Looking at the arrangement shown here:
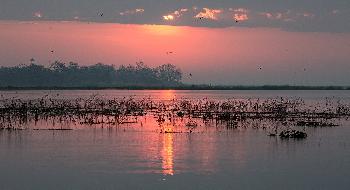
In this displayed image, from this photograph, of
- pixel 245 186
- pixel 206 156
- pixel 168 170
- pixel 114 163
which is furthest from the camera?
pixel 206 156

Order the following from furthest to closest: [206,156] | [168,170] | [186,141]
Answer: [186,141] < [206,156] < [168,170]

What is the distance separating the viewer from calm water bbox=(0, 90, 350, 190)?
60.6 feet

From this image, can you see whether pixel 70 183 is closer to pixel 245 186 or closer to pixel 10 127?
pixel 245 186

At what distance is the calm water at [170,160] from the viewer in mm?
18469

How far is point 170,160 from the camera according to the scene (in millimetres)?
22344

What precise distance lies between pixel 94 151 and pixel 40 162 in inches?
127

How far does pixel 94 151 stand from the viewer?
80.9ft

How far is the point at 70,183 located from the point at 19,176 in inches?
81.5

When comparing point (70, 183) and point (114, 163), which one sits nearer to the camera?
point (70, 183)

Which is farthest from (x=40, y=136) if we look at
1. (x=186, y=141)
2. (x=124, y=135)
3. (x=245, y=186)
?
(x=245, y=186)

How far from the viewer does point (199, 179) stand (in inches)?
741

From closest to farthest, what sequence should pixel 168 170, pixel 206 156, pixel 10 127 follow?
pixel 168 170
pixel 206 156
pixel 10 127

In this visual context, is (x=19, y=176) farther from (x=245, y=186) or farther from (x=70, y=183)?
(x=245, y=186)

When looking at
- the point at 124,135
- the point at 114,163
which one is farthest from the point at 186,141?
the point at 114,163
